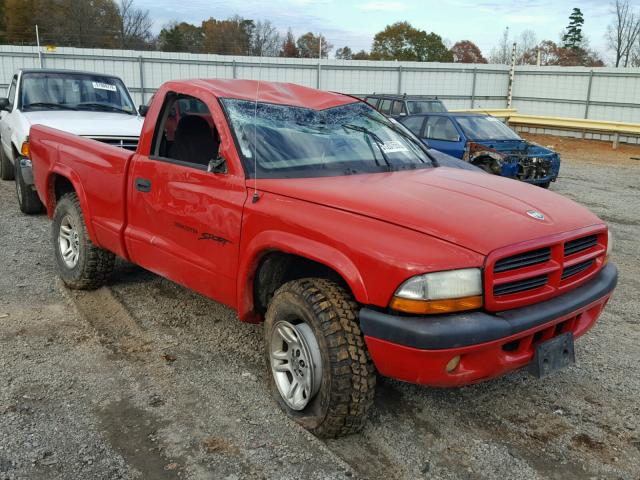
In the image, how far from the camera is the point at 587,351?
4.27 m

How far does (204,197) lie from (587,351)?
290cm

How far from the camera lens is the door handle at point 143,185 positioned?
4188mm

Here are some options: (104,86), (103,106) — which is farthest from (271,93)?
(104,86)

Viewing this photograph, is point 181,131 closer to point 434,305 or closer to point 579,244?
point 434,305

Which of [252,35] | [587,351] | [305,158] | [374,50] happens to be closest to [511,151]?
[587,351]

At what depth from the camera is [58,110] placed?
8695 millimetres

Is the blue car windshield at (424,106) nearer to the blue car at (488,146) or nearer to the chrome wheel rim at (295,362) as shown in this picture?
the blue car at (488,146)

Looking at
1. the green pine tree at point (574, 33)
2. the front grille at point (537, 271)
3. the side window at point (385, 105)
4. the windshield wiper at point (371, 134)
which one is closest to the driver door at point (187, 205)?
the windshield wiper at point (371, 134)

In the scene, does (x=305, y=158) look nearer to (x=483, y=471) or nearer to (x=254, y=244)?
(x=254, y=244)

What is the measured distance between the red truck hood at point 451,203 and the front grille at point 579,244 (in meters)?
0.08

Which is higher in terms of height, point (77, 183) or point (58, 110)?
point (58, 110)

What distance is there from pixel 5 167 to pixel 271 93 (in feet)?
27.1

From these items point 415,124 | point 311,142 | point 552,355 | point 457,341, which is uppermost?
point 311,142

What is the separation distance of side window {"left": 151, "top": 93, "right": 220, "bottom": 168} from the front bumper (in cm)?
200
